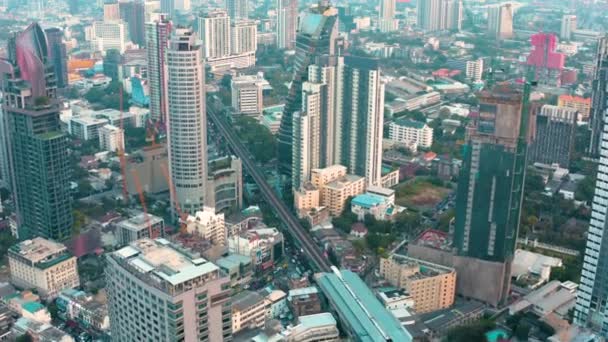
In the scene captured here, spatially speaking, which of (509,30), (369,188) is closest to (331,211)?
(369,188)

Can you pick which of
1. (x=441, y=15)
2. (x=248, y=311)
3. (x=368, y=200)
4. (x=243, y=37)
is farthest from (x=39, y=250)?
(x=441, y=15)

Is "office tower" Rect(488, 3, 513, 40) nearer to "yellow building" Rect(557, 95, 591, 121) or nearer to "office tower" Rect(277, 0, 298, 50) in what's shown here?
"yellow building" Rect(557, 95, 591, 121)

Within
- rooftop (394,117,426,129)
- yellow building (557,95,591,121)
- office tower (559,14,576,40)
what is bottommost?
rooftop (394,117,426,129)

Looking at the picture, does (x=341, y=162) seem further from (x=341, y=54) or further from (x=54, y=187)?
(x=54, y=187)

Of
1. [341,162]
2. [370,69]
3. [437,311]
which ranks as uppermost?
[370,69]

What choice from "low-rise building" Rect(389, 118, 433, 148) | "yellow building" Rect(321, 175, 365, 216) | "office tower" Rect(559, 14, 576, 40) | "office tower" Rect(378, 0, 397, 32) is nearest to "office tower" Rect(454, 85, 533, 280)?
"yellow building" Rect(321, 175, 365, 216)

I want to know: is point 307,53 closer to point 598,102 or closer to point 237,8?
point 598,102

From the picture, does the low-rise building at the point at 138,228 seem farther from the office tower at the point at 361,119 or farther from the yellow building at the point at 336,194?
the office tower at the point at 361,119
